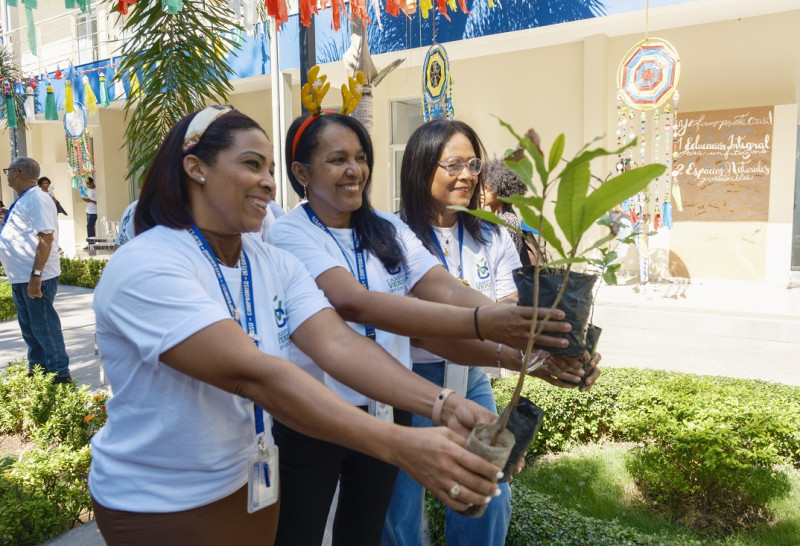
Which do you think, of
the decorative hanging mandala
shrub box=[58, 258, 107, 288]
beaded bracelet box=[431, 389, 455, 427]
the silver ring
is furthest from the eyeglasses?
shrub box=[58, 258, 107, 288]

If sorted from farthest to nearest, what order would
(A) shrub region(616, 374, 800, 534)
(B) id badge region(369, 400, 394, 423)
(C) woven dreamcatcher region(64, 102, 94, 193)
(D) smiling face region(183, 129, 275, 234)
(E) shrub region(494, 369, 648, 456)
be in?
(C) woven dreamcatcher region(64, 102, 94, 193) → (E) shrub region(494, 369, 648, 456) → (A) shrub region(616, 374, 800, 534) → (B) id badge region(369, 400, 394, 423) → (D) smiling face region(183, 129, 275, 234)

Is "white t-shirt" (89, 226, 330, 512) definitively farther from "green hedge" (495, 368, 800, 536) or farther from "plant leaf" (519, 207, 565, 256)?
"green hedge" (495, 368, 800, 536)

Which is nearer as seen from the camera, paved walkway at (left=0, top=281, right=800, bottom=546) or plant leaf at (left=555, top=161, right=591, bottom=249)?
plant leaf at (left=555, top=161, right=591, bottom=249)

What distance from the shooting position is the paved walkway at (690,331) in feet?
20.6

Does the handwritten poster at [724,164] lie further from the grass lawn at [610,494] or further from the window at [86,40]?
the window at [86,40]

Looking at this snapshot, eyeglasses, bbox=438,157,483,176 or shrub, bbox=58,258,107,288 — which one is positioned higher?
eyeglasses, bbox=438,157,483,176

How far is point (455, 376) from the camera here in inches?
94.0

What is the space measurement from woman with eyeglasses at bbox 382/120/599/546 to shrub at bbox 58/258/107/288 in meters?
11.2

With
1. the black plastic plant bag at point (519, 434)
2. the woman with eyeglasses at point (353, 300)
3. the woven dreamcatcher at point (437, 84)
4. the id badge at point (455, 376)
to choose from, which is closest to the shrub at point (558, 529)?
the id badge at point (455, 376)

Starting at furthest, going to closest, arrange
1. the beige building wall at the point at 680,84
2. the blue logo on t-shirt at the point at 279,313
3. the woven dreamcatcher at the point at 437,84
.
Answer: the beige building wall at the point at 680,84 < the woven dreamcatcher at the point at 437,84 < the blue logo on t-shirt at the point at 279,313

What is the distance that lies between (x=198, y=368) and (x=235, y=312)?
9.7 inches

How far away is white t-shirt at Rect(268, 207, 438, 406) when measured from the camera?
1.97 m

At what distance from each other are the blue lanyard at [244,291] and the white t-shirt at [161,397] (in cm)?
2

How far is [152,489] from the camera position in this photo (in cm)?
138
